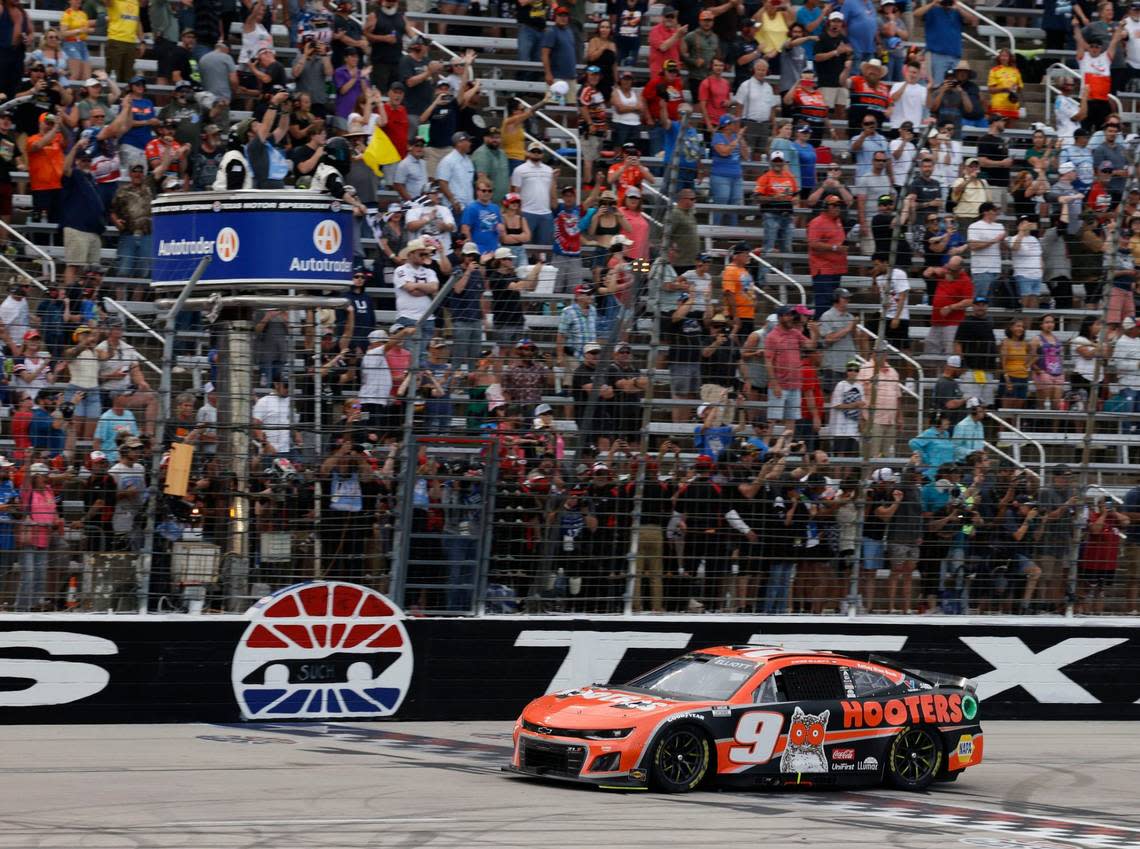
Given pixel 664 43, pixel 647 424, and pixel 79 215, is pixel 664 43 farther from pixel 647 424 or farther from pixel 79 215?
pixel 79 215

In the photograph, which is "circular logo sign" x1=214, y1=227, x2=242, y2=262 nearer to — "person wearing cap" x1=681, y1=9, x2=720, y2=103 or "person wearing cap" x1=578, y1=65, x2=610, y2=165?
"person wearing cap" x1=578, y1=65, x2=610, y2=165

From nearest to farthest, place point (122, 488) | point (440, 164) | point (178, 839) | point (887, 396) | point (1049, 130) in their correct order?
point (178, 839), point (122, 488), point (887, 396), point (440, 164), point (1049, 130)

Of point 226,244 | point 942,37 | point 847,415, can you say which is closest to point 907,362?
point 847,415

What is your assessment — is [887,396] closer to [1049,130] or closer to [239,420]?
[239,420]

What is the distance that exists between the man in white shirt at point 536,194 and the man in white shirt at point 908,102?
515 centimetres

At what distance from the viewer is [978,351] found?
17.5 metres

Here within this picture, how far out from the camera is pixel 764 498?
52.0ft

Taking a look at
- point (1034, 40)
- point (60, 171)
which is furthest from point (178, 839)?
point (1034, 40)

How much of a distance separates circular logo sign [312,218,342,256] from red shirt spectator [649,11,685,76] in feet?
26.3

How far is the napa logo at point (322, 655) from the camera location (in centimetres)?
1507

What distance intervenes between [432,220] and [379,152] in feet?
5.86

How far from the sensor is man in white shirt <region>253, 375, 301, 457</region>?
14750mm

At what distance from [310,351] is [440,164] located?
17.3 feet

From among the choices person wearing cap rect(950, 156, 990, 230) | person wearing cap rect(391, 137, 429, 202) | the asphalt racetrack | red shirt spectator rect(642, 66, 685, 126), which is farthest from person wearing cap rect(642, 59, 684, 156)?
the asphalt racetrack
